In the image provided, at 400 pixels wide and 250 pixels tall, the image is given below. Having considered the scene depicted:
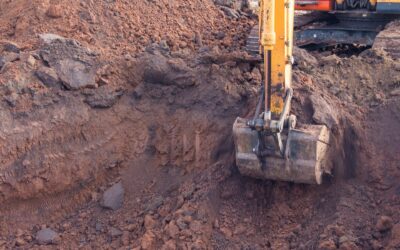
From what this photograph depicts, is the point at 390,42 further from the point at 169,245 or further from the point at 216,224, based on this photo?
the point at 169,245

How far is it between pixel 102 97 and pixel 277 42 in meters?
2.32

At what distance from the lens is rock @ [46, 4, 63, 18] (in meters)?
7.65

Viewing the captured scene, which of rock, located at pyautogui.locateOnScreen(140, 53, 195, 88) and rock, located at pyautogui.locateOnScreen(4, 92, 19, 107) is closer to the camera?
rock, located at pyautogui.locateOnScreen(4, 92, 19, 107)

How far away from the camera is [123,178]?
6.68m

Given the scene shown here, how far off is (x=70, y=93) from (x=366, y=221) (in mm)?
3502

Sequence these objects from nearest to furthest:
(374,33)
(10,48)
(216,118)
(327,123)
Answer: (327,123)
(216,118)
(10,48)
(374,33)

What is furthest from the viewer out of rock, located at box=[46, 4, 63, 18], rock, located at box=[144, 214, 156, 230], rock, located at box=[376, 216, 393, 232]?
rock, located at box=[46, 4, 63, 18]

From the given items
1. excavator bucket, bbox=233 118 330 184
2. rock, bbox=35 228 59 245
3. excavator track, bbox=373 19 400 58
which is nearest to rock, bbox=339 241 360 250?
excavator bucket, bbox=233 118 330 184

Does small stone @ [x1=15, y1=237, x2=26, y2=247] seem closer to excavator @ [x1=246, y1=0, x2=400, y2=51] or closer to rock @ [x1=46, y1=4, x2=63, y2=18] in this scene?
rock @ [x1=46, y1=4, x2=63, y2=18]

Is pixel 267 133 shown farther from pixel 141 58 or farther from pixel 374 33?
pixel 374 33

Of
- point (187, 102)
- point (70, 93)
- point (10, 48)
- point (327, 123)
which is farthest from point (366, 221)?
point (10, 48)

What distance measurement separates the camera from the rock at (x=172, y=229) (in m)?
5.63

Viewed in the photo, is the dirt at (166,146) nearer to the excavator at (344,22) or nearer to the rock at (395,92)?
the rock at (395,92)

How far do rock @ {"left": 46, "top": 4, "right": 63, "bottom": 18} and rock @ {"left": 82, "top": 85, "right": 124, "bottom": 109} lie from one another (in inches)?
57.9
